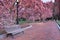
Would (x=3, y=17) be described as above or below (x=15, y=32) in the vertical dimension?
above

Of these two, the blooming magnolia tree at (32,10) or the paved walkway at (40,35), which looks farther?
the blooming magnolia tree at (32,10)

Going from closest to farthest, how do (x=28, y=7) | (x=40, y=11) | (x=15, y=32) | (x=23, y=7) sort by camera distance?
(x=15, y=32) < (x=23, y=7) < (x=28, y=7) < (x=40, y=11)

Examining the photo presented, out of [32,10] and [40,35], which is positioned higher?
[32,10]

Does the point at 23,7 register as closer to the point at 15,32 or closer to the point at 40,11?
the point at 40,11

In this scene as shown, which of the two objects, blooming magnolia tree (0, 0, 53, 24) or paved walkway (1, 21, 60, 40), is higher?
blooming magnolia tree (0, 0, 53, 24)

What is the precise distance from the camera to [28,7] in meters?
28.3

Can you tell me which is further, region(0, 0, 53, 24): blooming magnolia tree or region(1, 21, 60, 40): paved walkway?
region(0, 0, 53, 24): blooming magnolia tree

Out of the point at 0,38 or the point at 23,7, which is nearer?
the point at 0,38

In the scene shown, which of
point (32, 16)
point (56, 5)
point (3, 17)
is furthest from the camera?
point (56, 5)

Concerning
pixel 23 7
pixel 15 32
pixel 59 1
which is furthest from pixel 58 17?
pixel 15 32

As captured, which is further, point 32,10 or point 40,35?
point 32,10

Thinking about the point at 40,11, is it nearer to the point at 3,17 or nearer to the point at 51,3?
the point at 51,3

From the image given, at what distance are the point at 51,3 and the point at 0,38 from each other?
96.3 feet

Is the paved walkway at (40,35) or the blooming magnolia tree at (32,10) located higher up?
the blooming magnolia tree at (32,10)
